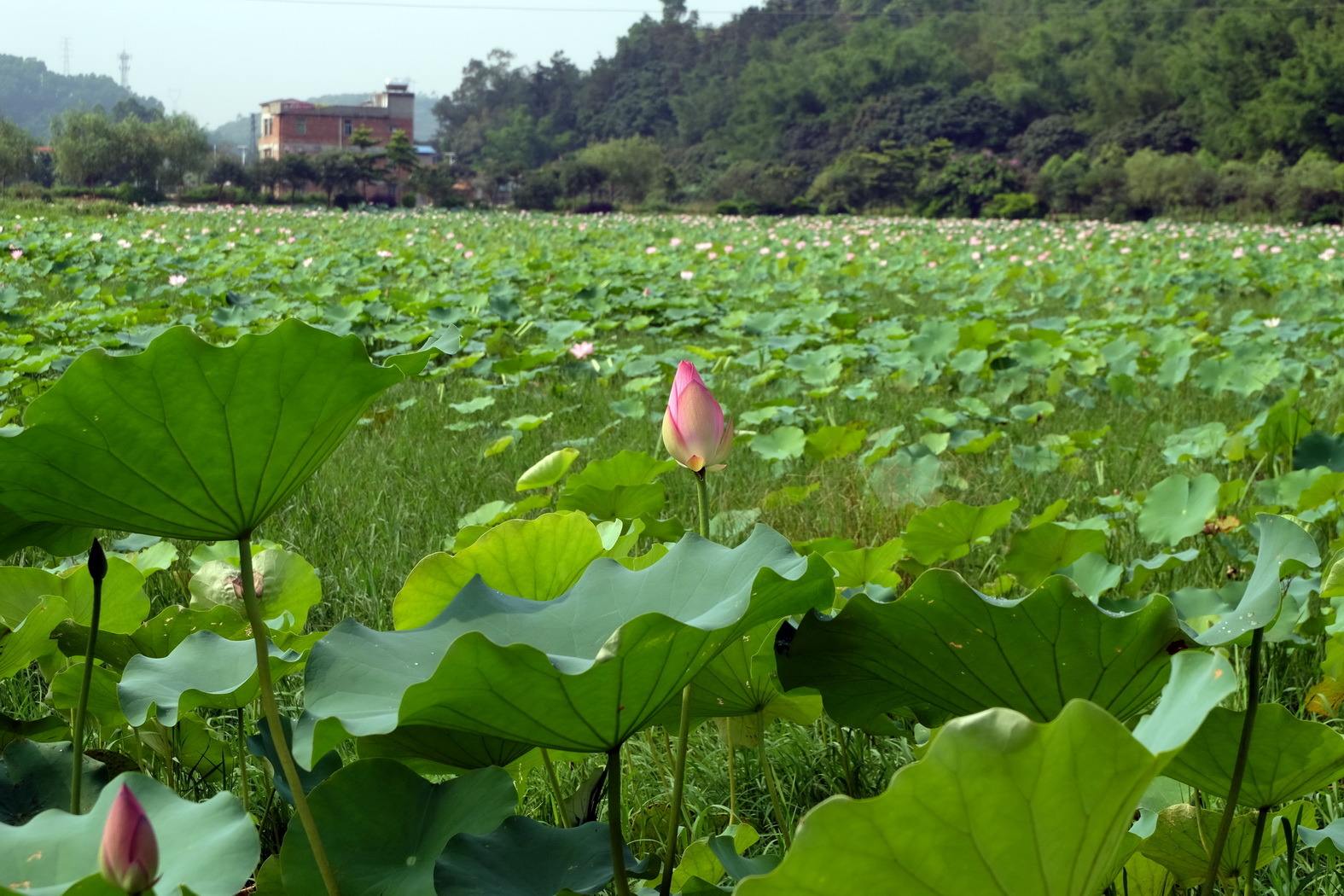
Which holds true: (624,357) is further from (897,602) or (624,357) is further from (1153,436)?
(897,602)

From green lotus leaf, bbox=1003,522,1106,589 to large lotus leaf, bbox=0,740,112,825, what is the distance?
102cm

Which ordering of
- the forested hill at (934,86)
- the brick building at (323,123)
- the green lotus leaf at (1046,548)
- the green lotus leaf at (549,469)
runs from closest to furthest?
the green lotus leaf at (1046,548)
the green lotus leaf at (549,469)
the forested hill at (934,86)
the brick building at (323,123)

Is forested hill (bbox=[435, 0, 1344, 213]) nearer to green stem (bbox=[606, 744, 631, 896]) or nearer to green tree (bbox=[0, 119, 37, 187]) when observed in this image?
green tree (bbox=[0, 119, 37, 187])

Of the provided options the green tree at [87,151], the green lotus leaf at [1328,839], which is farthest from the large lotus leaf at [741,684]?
the green tree at [87,151]

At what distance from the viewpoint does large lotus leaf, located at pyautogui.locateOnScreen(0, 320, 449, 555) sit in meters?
0.57

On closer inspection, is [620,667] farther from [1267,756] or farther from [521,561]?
[1267,756]

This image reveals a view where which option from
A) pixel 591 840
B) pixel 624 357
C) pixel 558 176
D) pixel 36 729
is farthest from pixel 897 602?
pixel 558 176

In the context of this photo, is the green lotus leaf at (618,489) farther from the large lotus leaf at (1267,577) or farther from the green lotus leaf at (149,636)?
the large lotus leaf at (1267,577)

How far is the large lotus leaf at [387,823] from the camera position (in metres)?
0.63

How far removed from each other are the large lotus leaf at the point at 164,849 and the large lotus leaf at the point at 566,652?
53mm

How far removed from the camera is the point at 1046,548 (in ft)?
4.50

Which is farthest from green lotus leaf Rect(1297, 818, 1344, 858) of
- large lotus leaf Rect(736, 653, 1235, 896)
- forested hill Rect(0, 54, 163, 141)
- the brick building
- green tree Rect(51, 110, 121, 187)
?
forested hill Rect(0, 54, 163, 141)

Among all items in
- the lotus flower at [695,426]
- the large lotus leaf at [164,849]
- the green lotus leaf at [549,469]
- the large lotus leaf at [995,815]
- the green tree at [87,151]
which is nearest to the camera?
the large lotus leaf at [995,815]

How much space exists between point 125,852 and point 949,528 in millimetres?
1173
